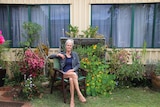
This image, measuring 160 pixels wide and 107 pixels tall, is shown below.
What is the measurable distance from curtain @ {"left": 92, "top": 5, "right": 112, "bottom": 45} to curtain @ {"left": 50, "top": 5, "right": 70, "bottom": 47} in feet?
2.56

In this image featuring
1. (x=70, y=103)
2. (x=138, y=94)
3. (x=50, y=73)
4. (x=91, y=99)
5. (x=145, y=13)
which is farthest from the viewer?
(x=145, y=13)

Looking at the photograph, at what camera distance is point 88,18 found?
5578mm

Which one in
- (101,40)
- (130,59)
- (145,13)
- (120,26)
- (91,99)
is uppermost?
(145,13)

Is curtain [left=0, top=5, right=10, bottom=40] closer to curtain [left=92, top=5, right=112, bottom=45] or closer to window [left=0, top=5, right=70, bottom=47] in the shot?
window [left=0, top=5, right=70, bottom=47]

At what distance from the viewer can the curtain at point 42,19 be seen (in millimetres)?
5641

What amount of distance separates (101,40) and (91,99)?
1653 mm

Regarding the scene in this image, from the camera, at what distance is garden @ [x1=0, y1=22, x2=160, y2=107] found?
4.30 m

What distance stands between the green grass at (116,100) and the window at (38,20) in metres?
1.80

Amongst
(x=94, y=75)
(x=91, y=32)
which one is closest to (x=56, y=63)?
(x=94, y=75)

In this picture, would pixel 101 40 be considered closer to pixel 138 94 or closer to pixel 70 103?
pixel 138 94

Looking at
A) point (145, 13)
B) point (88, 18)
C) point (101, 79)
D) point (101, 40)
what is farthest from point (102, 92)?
point (145, 13)

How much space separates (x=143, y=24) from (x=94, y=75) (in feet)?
7.24

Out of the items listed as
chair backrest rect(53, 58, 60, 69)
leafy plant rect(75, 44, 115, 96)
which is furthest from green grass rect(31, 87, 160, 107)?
chair backrest rect(53, 58, 60, 69)

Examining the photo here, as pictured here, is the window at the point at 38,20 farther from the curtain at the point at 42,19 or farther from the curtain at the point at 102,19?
the curtain at the point at 102,19
